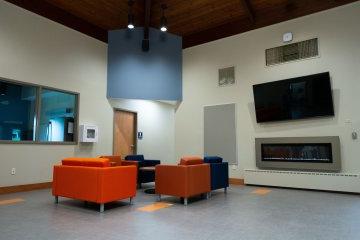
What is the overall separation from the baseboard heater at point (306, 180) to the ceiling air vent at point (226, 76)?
243 centimetres

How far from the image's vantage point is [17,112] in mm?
6191

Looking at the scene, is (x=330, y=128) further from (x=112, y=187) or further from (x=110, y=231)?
(x=110, y=231)

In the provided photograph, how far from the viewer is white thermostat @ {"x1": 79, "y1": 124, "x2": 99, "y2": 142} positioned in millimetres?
7234

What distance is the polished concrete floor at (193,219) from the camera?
121 inches

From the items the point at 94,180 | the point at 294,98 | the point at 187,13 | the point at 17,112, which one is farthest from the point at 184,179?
the point at 187,13

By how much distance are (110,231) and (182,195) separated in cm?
169

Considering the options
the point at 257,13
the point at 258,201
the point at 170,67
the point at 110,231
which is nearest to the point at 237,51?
the point at 257,13

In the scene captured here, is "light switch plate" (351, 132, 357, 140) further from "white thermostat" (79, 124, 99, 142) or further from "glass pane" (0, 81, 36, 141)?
"glass pane" (0, 81, 36, 141)

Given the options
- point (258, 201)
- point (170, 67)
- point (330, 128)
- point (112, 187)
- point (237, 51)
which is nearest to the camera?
point (112, 187)

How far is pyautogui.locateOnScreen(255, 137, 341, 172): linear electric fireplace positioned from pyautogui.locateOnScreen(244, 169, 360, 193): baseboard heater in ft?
0.46

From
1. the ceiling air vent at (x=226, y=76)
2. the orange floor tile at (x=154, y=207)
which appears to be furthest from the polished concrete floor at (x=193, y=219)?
the ceiling air vent at (x=226, y=76)

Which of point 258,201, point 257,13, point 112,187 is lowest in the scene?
point 258,201

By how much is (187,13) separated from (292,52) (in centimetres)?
279

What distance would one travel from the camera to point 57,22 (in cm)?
693
